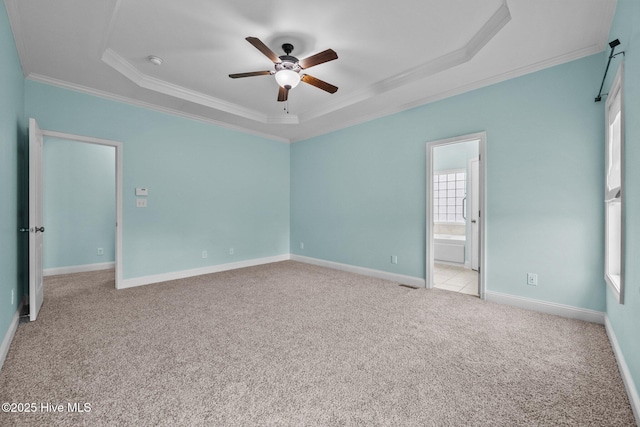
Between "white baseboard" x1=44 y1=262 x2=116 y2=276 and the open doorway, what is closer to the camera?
the open doorway

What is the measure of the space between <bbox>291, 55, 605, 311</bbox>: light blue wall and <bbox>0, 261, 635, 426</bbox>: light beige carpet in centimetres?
52

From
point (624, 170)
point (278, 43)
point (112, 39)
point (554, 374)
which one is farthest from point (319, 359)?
point (112, 39)

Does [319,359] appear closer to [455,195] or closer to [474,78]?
[474,78]

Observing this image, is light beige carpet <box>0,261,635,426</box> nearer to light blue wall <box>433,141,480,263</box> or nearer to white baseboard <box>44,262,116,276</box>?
white baseboard <box>44,262,116,276</box>

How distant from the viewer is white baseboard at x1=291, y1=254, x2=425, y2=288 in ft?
13.6

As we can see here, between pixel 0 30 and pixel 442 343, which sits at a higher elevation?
pixel 0 30

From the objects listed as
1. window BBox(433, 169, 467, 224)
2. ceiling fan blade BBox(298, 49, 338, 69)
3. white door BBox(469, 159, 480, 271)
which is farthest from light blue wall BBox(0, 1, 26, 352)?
window BBox(433, 169, 467, 224)

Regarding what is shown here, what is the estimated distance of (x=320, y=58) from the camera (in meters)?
2.61

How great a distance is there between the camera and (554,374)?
1900 mm

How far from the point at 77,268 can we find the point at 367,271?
502cm

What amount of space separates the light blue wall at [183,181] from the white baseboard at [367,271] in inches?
28.3

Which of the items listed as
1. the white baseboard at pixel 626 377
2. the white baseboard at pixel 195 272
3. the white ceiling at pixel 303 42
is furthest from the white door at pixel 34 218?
the white baseboard at pixel 626 377

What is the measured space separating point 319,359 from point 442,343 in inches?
41.3

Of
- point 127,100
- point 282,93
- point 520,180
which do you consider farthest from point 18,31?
point 520,180
